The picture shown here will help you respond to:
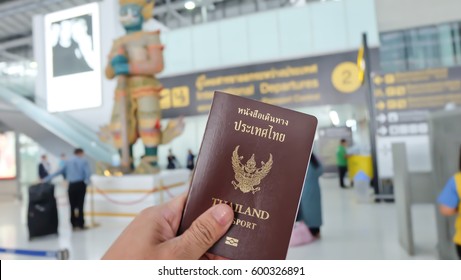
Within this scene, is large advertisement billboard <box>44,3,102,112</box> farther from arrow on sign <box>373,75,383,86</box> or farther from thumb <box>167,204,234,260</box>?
arrow on sign <box>373,75,383,86</box>

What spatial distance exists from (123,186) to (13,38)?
8363 millimetres

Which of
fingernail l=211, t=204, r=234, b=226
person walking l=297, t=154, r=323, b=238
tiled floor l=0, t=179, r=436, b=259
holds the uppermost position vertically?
fingernail l=211, t=204, r=234, b=226

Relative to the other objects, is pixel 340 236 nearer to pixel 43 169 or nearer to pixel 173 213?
pixel 173 213

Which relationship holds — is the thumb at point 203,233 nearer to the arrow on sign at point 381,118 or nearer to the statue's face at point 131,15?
the statue's face at point 131,15

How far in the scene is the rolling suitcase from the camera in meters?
4.10

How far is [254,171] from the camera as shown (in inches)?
35.9

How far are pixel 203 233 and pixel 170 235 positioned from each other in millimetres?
162

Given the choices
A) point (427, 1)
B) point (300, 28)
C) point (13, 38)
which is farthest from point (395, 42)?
point (13, 38)

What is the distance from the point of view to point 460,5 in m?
6.89

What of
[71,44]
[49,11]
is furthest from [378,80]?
[49,11]

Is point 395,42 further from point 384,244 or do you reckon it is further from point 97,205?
point 97,205

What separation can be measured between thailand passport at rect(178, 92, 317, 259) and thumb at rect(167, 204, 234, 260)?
29 millimetres

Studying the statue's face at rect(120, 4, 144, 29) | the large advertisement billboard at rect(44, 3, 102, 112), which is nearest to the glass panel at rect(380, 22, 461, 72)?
the statue's face at rect(120, 4, 144, 29)

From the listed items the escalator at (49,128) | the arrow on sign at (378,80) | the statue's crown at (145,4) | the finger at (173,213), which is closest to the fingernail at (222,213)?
the finger at (173,213)
